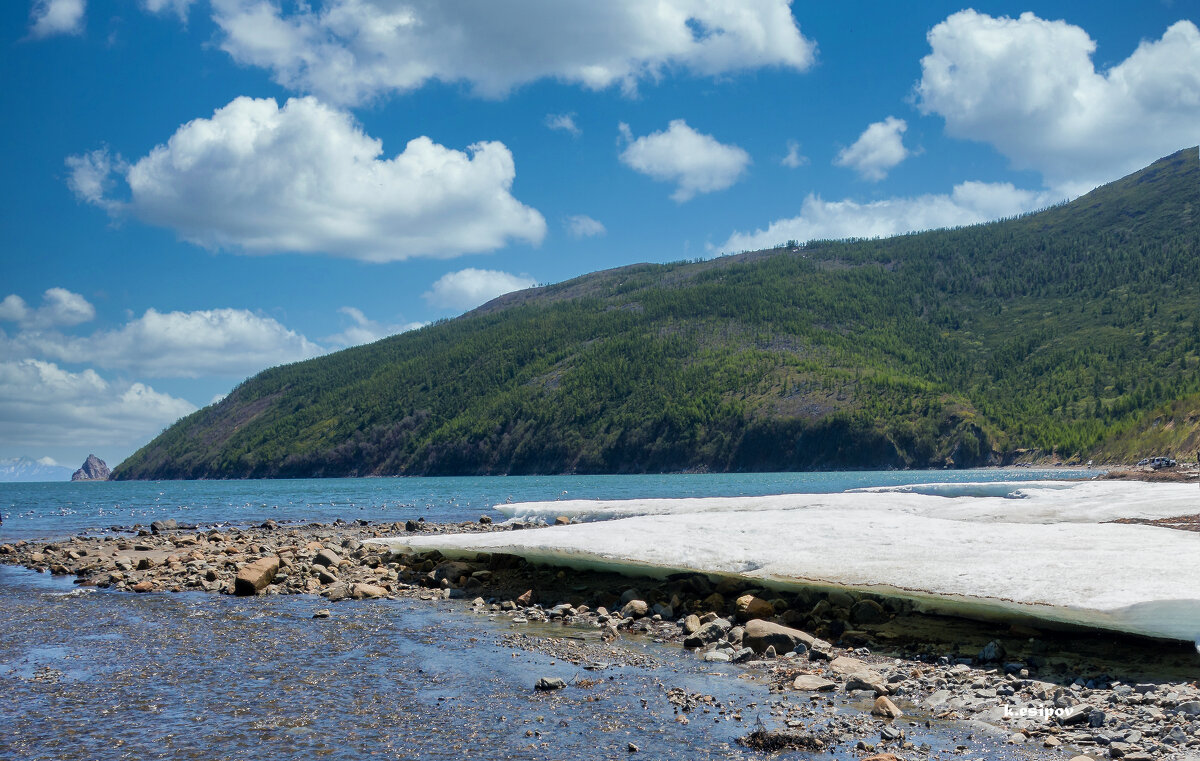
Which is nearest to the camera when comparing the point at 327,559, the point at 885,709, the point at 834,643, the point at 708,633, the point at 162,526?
the point at 885,709

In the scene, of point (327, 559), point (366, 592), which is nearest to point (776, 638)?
point (366, 592)

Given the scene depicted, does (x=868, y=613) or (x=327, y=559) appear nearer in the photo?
(x=868, y=613)

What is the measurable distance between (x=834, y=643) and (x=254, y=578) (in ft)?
47.8

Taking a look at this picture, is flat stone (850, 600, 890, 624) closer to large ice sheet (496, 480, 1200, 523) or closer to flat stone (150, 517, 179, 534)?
large ice sheet (496, 480, 1200, 523)

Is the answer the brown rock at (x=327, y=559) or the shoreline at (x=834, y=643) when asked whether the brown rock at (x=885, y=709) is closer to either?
the shoreline at (x=834, y=643)

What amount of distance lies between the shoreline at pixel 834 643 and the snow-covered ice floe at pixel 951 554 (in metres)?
0.47

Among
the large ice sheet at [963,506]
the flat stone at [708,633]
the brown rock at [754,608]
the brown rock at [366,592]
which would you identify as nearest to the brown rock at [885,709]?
the flat stone at [708,633]

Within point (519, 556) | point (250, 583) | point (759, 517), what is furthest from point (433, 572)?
point (759, 517)

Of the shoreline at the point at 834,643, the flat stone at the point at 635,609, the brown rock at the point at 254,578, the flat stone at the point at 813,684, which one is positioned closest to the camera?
the shoreline at the point at 834,643

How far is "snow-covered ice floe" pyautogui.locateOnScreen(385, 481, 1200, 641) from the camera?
1235 centimetres

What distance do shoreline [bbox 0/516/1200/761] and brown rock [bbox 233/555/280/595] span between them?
37 millimetres

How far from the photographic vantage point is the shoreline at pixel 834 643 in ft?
32.2

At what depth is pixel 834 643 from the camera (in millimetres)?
14273

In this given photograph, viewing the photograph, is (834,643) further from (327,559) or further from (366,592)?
(327,559)
